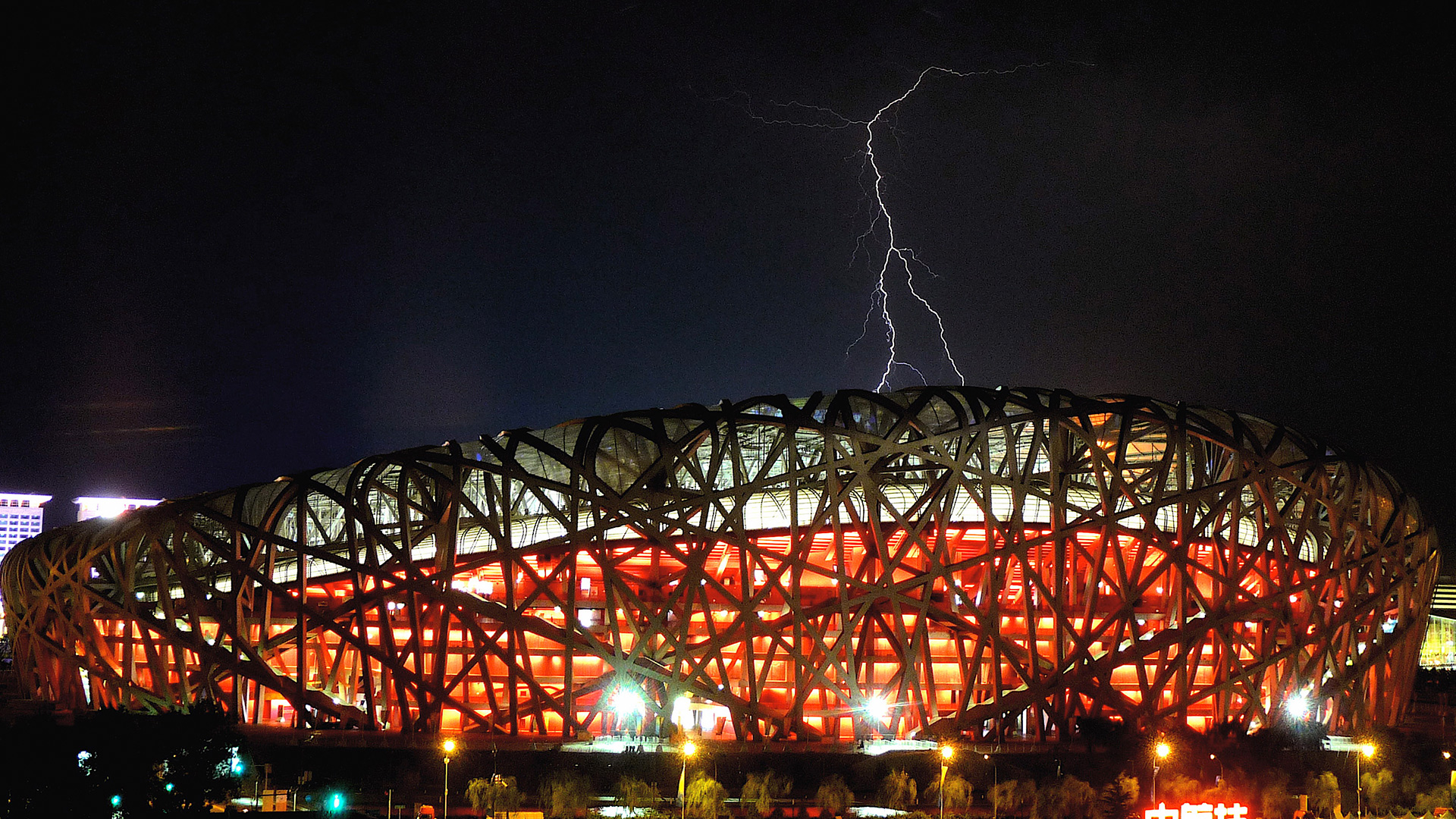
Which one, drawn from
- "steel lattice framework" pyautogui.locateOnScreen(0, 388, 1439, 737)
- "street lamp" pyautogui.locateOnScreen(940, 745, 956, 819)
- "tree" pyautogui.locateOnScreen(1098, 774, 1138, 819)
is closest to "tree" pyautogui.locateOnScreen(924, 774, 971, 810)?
"street lamp" pyautogui.locateOnScreen(940, 745, 956, 819)

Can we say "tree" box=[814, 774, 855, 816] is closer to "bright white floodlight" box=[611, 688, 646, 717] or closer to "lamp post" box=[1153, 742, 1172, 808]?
"lamp post" box=[1153, 742, 1172, 808]

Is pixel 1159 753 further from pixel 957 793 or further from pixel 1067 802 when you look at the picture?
pixel 957 793

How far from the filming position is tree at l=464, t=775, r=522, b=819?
122 feet

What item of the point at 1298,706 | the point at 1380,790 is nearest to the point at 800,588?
the point at 1298,706

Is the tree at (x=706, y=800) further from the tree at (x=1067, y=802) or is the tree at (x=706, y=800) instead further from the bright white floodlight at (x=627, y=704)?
the bright white floodlight at (x=627, y=704)

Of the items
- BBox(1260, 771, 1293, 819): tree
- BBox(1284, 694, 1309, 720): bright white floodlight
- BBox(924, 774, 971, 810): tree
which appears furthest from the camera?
BBox(1284, 694, 1309, 720): bright white floodlight

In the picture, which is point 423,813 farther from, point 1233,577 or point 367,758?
point 1233,577

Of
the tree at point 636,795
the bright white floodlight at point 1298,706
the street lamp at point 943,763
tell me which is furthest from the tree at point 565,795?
the bright white floodlight at point 1298,706

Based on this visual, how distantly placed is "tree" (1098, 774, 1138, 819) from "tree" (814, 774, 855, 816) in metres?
7.09

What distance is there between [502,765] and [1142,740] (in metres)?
20.0

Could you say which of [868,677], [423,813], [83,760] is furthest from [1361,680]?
[83,760]

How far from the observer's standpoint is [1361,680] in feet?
163

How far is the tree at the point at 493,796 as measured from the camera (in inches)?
1460

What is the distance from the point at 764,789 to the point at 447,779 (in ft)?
30.6
